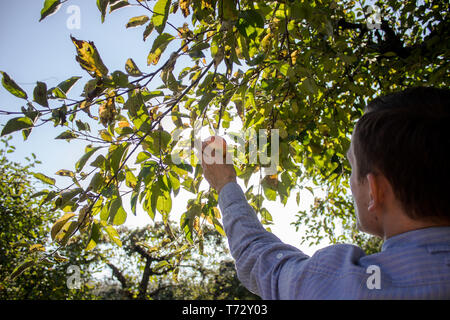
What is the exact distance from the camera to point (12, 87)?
103cm

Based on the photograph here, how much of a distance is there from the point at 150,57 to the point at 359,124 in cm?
81

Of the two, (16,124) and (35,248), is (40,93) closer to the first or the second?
(16,124)

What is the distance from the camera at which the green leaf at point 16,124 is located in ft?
3.29

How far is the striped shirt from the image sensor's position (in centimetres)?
62

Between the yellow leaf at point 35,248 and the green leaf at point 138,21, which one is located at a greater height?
the green leaf at point 138,21

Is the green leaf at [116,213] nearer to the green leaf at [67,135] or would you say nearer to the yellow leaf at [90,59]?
the green leaf at [67,135]

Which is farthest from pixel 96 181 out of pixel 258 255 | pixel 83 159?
pixel 258 255

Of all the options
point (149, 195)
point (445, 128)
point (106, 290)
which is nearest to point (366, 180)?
point (445, 128)

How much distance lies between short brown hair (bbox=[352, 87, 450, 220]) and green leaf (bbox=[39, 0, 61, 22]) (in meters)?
1.03

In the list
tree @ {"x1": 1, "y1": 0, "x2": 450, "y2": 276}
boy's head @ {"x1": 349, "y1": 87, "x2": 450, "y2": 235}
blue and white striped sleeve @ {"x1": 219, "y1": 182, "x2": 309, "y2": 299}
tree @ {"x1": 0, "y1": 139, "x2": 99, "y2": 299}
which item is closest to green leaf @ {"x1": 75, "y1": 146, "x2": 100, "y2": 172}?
tree @ {"x1": 1, "y1": 0, "x2": 450, "y2": 276}

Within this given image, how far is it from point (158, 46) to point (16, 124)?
564 millimetres

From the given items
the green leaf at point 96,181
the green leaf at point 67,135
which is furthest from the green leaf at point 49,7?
the green leaf at point 96,181

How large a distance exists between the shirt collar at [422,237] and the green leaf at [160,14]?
93 centimetres

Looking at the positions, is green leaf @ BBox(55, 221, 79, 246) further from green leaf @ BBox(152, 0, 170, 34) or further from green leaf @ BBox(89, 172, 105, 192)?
green leaf @ BBox(152, 0, 170, 34)
